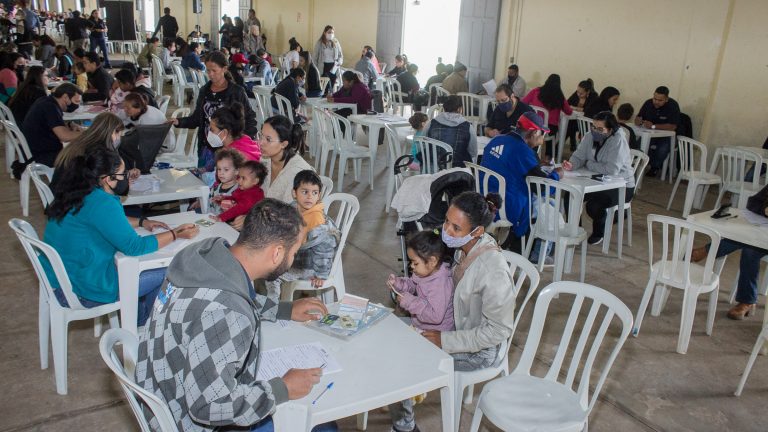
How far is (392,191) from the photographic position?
6.20 meters

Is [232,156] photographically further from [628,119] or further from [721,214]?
[628,119]

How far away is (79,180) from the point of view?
288cm

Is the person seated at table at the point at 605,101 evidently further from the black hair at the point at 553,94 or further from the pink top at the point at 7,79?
the pink top at the point at 7,79

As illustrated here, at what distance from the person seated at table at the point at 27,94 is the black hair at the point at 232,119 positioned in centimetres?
287

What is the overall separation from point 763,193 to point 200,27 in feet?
62.3

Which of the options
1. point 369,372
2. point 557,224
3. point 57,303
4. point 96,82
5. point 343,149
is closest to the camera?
point 369,372

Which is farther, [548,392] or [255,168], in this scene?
[255,168]

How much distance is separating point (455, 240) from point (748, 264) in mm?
2487

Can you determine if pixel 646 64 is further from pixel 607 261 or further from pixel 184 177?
pixel 184 177

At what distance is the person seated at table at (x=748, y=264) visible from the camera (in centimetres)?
399

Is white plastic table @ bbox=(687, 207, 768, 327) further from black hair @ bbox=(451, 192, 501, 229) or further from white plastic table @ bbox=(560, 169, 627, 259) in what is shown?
black hair @ bbox=(451, 192, 501, 229)

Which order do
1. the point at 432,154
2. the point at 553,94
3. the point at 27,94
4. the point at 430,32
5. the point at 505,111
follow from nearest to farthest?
the point at 432,154 → the point at 27,94 → the point at 505,111 → the point at 553,94 → the point at 430,32

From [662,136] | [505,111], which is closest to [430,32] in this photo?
[662,136]

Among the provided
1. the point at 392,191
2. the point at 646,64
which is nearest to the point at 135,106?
the point at 392,191
